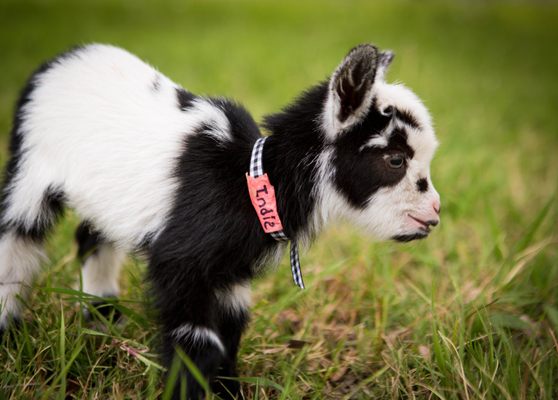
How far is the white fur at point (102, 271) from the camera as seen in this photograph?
9.50 feet

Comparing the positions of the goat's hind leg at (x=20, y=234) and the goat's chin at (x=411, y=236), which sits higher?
the goat's chin at (x=411, y=236)

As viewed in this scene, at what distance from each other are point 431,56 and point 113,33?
18.5 feet

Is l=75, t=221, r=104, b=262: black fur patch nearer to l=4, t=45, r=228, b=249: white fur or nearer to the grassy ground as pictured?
the grassy ground

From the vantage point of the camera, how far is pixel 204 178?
2.14 meters

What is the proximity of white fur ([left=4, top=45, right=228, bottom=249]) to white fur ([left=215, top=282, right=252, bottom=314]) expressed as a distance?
38 cm

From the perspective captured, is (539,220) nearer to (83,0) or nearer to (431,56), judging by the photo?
(431,56)

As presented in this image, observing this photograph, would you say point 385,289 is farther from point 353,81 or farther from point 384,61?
point 353,81

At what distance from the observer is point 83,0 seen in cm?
1141

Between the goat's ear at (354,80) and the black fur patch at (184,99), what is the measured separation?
67 centimetres

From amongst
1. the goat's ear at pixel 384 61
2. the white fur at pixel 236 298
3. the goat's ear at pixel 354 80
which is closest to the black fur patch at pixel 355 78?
the goat's ear at pixel 354 80

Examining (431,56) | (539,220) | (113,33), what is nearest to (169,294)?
(539,220)

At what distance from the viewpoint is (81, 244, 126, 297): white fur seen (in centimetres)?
289

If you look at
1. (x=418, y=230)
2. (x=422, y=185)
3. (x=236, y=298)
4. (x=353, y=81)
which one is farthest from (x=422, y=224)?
(x=236, y=298)

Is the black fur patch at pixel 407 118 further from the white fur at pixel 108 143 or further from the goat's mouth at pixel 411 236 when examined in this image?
the white fur at pixel 108 143
